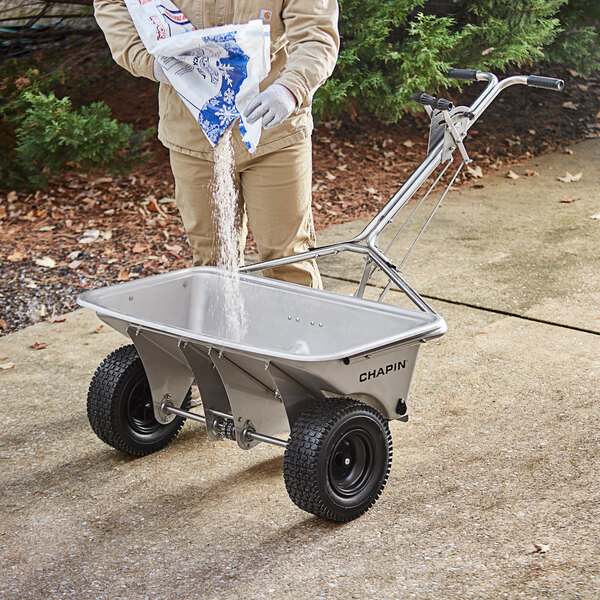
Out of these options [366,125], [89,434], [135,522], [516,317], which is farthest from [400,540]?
[366,125]

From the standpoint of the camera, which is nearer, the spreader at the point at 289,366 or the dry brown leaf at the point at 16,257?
the spreader at the point at 289,366

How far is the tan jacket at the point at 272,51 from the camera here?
2.85 meters

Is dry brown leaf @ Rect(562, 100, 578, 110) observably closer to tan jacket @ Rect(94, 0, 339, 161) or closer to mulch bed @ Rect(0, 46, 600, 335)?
mulch bed @ Rect(0, 46, 600, 335)

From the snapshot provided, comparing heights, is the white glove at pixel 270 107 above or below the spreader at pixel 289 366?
above

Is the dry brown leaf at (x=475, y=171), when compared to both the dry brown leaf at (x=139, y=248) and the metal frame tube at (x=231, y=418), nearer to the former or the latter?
the dry brown leaf at (x=139, y=248)

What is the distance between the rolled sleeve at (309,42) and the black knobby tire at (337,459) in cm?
100

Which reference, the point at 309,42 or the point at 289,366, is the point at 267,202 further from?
the point at 289,366

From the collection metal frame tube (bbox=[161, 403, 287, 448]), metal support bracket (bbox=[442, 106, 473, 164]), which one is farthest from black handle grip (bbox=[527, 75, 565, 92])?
metal frame tube (bbox=[161, 403, 287, 448])

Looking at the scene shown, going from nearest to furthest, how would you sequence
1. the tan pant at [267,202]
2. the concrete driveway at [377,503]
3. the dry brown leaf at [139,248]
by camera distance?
the concrete driveway at [377,503] < the tan pant at [267,202] < the dry brown leaf at [139,248]

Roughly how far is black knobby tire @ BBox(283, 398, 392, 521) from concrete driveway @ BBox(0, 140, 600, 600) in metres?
0.10

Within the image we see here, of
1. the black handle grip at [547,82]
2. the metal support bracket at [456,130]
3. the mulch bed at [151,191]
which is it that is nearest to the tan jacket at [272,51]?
the metal support bracket at [456,130]

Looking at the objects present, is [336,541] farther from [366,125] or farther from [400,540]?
[366,125]

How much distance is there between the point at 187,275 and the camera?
305cm

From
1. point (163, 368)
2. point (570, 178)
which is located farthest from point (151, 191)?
point (163, 368)
